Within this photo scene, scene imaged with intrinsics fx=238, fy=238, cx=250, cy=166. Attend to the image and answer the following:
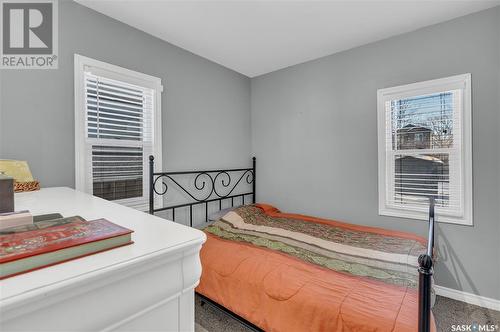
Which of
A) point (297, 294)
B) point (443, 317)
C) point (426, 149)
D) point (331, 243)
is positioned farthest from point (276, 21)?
point (443, 317)

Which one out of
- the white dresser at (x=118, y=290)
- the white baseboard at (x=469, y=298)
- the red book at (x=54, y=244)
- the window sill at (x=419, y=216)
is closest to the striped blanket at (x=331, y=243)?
the window sill at (x=419, y=216)

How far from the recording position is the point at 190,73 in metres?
2.68

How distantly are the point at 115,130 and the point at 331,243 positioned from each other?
2082 millimetres

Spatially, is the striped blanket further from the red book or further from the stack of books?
the stack of books

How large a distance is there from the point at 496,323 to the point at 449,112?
1.70 meters

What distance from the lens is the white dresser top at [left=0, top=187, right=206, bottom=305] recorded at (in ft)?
1.29

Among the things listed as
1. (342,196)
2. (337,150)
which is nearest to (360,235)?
(342,196)

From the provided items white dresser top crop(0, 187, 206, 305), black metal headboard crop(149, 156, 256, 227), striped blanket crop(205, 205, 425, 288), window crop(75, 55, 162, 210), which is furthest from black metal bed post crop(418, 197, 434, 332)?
window crop(75, 55, 162, 210)

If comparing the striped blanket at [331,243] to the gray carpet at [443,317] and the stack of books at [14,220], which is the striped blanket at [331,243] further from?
the stack of books at [14,220]

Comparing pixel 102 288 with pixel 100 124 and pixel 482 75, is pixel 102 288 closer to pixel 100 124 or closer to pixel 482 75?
pixel 100 124

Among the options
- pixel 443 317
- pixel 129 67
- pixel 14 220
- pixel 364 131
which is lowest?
pixel 443 317

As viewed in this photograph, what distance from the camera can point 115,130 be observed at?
2094 millimetres

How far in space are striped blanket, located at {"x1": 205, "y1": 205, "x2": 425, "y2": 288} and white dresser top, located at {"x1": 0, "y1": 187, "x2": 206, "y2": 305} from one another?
4.09 feet

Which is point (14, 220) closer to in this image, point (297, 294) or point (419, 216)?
point (297, 294)
